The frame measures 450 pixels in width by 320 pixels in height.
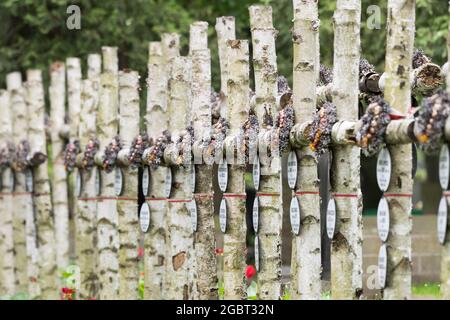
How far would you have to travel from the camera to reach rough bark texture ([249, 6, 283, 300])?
11312 mm

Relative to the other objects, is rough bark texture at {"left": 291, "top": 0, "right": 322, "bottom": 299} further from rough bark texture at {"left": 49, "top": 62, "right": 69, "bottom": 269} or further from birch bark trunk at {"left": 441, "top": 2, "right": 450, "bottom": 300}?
rough bark texture at {"left": 49, "top": 62, "right": 69, "bottom": 269}

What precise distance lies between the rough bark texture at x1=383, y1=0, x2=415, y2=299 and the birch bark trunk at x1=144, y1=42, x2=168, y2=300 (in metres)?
5.44

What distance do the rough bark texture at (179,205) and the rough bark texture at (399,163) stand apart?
436cm

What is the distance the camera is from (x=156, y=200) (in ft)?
46.4

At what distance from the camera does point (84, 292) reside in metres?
16.7

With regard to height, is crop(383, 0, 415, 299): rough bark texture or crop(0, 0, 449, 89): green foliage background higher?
crop(0, 0, 449, 89): green foliage background

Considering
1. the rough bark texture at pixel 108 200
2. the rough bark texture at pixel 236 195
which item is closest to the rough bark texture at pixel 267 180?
the rough bark texture at pixel 236 195

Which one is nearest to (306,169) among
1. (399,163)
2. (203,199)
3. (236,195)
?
(236,195)

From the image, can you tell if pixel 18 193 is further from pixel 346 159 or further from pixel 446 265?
pixel 446 265

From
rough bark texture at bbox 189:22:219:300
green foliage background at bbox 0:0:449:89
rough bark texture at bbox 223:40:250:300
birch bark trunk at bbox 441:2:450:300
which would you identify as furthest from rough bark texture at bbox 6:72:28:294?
birch bark trunk at bbox 441:2:450:300

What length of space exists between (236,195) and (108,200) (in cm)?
417

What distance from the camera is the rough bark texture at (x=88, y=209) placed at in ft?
55.0
